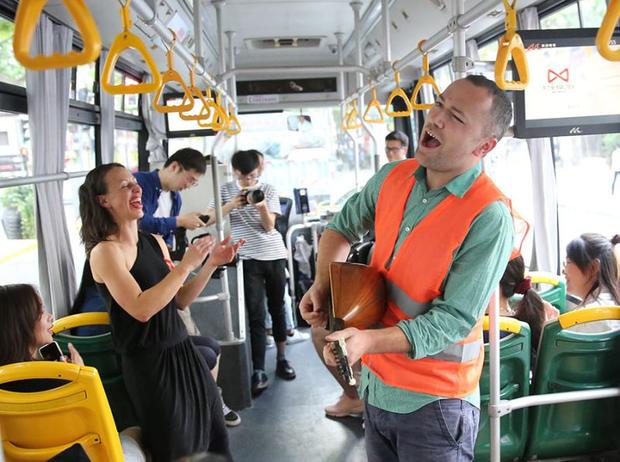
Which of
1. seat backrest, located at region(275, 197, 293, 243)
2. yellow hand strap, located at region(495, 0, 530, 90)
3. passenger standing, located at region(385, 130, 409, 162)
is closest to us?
yellow hand strap, located at region(495, 0, 530, 90)

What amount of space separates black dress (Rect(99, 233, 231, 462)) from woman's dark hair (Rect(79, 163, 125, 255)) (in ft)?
0.53

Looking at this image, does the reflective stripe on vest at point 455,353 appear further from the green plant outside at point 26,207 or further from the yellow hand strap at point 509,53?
the green plant outside at point 26,207

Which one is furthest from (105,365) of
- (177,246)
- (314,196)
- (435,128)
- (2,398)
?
(314,196)

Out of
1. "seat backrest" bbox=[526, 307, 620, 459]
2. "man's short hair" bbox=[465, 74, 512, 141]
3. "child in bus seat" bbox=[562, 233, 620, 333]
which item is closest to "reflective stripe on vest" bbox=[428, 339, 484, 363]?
"man's short hair" bbox=[465, 74, 512, 141]

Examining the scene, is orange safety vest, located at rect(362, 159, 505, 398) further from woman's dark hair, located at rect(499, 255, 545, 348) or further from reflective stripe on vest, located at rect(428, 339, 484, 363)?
woman's dark hair, located at rect(499, 255, 545, 348)

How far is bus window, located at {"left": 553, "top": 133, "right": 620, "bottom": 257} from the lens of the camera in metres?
3.39

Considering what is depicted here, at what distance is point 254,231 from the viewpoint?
4020 mm

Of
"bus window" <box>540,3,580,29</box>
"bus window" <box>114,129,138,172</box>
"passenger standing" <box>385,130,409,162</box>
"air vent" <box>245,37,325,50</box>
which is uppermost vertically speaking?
"air vent" <box>245,37,325,50</box>

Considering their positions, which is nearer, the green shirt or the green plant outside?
the green shirt

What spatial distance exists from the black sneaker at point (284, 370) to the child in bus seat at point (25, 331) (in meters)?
2.23

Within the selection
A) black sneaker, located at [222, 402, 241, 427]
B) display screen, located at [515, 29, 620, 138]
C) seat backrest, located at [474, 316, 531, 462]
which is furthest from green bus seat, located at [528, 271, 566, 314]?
black sneaker, located at [222, 402, 241, 427]

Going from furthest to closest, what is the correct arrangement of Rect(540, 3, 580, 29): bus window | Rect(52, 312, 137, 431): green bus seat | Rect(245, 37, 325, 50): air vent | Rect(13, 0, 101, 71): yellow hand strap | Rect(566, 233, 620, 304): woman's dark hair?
Rect(245, 37, 325, 50): air vent
Rect(540, 3, 580, 29): bus window
Rect(566, 233, 620, 304): woman's dark hair
Rect(52, 312, 137, 431): green bus seat
Rect(13, 0, 101, 71): yellow hand strap

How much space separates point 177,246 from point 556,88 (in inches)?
105

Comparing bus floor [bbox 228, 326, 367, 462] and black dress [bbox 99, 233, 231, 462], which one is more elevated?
black dress [bbox 99, 233, 231, 462]
